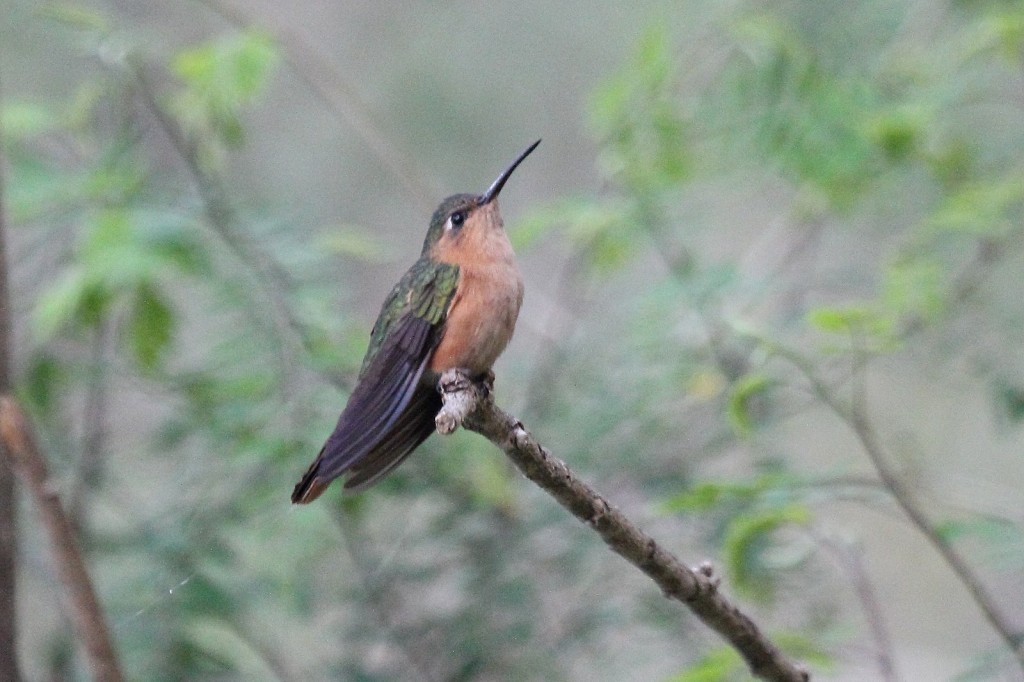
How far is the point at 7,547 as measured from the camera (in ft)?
7.80

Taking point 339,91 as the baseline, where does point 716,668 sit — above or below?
below

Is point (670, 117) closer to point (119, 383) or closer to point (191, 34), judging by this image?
point (119, 383)

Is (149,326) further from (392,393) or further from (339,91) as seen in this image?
(392,393)

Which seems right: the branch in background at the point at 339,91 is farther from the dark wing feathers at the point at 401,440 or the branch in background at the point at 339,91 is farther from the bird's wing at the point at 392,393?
the dark wing feathers at the point at 401,440

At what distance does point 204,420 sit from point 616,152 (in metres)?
1.21

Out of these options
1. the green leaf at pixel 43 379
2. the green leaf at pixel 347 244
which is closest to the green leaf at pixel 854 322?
the green leaf at pixel 347 244

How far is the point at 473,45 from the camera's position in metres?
5.97

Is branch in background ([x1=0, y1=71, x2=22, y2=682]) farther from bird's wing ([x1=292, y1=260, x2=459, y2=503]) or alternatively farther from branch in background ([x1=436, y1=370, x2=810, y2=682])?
branch in background ([x1=436, y1=370, x2=810, y2=682])

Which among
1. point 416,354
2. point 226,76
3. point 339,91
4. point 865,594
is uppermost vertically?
point 339,91

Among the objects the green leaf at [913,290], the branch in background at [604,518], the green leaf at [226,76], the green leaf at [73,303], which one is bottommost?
the branch in background at [604,518]

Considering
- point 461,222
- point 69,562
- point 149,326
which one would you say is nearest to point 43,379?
point 149,326

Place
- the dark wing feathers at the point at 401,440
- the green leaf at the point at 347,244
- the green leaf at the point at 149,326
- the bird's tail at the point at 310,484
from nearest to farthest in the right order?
the bird's tail at the point at 310,484
the dark wing feathers at the point at 401,440
the green leaf at the point at 149,326
the green leaf at the point at 347,244

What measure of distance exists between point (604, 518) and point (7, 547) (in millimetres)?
1377

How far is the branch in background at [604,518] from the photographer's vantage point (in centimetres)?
153
